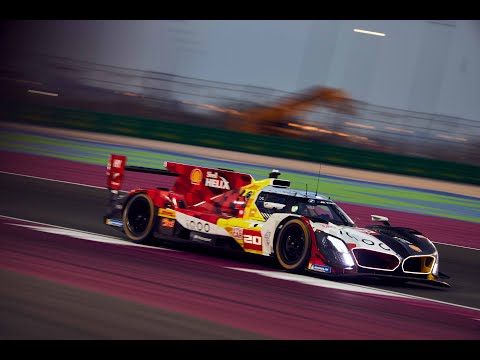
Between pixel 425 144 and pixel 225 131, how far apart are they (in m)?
5.75

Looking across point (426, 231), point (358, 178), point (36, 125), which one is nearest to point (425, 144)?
point (358, 178)

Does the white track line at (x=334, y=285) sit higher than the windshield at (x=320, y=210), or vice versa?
the windshield at (x=320, y=210)

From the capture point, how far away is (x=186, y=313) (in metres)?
6.01

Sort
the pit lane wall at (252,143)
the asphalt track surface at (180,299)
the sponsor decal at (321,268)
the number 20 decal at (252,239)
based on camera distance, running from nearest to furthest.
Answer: the asphalt track surface at (180,299)
the sponsor decal at (321,268)
the number 20 decal at (252,239)
the pit lane wall at (252,143)

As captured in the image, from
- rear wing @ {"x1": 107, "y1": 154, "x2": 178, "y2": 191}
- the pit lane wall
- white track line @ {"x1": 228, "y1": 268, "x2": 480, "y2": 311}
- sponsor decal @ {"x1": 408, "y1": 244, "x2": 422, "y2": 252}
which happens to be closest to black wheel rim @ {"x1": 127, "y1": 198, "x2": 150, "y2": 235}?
rear wing @ {"x1": 107, "y1": 154, "x2": 178, "y2": 191}

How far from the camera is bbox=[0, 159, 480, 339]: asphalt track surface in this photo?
17.9 ft

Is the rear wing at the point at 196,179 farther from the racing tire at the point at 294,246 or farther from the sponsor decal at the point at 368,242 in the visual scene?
the sponsor decal at the point at 368,242

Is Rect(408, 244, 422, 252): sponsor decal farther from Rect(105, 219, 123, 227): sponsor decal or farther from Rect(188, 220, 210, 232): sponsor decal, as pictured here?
Rect(105, 219, 123, 227): sponsor decal

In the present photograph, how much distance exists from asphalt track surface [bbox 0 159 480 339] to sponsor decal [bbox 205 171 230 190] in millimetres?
852

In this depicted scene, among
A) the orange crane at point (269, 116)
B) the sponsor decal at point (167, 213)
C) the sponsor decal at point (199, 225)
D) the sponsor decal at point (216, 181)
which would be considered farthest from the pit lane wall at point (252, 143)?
the sponsor decal at point (199, 225)

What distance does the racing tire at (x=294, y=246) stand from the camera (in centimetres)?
866

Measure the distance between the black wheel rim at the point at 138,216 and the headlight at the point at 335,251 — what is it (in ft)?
8.72

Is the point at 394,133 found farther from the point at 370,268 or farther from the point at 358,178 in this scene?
the point at 370,268

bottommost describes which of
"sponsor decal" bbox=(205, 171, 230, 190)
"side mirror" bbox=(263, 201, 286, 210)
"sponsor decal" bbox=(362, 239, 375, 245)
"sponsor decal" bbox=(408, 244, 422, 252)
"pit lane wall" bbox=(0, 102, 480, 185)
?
"sponsor decal" bbox=(362, 239, 375, 245)
